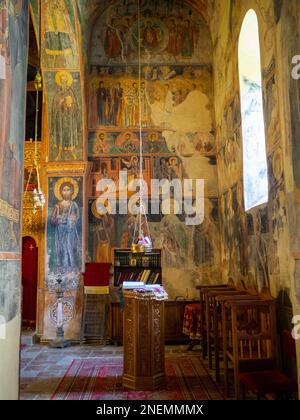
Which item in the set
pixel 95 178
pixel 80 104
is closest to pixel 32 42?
pixel 80 104

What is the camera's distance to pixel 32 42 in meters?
11.0

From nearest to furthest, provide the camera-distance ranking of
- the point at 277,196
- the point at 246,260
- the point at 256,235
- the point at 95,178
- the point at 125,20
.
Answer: the point at 277,196, the point at 256,235, the point at 246,260, the point at 95,178, the point at 125,20

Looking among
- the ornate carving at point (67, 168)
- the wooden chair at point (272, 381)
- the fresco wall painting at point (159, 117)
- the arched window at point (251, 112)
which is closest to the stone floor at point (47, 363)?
the fresco wall painting at point (159, 117)

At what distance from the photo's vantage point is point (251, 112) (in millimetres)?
7711

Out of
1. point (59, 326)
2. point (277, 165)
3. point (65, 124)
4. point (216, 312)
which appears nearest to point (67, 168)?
point (65, 124)

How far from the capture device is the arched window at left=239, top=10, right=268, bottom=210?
7305 mm

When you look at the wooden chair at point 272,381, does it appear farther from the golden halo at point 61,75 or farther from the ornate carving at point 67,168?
the golden halo at point 61,75

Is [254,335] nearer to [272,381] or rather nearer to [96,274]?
[272,381]

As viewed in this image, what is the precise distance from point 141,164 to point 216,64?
3.37m

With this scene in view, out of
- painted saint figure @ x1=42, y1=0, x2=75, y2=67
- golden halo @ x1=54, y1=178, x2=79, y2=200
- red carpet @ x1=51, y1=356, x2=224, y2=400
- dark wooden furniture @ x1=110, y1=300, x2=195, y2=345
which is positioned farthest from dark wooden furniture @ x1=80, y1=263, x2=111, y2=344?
painted saint figure @ x1=42, y1=0, x2=75, y2=67

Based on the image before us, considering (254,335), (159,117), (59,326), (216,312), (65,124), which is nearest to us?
(254,335)

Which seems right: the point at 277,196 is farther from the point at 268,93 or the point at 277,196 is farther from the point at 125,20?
the point at 125,20

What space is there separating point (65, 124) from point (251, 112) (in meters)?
5.08

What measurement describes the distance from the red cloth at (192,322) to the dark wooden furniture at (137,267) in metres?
1.46
